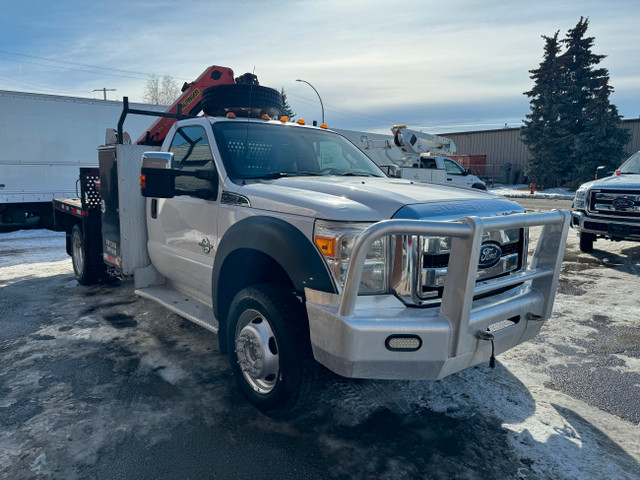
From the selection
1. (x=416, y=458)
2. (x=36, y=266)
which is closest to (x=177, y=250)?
(x=416, y=458)

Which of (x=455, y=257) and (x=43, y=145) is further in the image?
(x=43, y=145)

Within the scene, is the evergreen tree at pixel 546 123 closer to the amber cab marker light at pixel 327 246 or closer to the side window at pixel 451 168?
the side window at pixel 451 168

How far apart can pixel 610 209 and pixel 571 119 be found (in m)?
27.8

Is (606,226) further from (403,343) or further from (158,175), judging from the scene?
(158,175)

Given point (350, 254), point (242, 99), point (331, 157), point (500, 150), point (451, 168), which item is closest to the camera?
point (350, 254)

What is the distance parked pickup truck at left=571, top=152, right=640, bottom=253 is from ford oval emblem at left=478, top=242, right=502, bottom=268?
18.7 ft

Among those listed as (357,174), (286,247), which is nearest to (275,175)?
(357,174)

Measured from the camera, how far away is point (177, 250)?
427 centimetres

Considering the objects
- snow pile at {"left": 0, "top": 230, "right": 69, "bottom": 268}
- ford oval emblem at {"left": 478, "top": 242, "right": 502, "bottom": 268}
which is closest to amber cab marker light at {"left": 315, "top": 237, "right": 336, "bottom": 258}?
ford oval emblem at {"left": 478, "top": 242, "right": 502, "bottom": 268}

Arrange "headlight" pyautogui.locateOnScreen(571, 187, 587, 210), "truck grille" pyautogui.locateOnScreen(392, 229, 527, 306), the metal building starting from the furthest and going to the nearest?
the metal building, "headlight" pyautogui.locateOnScreen(571, 187, 587, 210), "truck grille" pyautogui.locateOnScreen(392, 229, 527, 306)

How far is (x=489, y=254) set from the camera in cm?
292

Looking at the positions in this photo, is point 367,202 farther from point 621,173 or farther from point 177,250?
point 621,173

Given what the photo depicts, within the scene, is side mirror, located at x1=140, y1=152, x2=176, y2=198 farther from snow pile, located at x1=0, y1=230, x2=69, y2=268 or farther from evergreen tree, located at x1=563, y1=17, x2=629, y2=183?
evergreen tree, located at x1=563, y1=17, x2=629, y2=183

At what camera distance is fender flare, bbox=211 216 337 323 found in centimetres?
267
